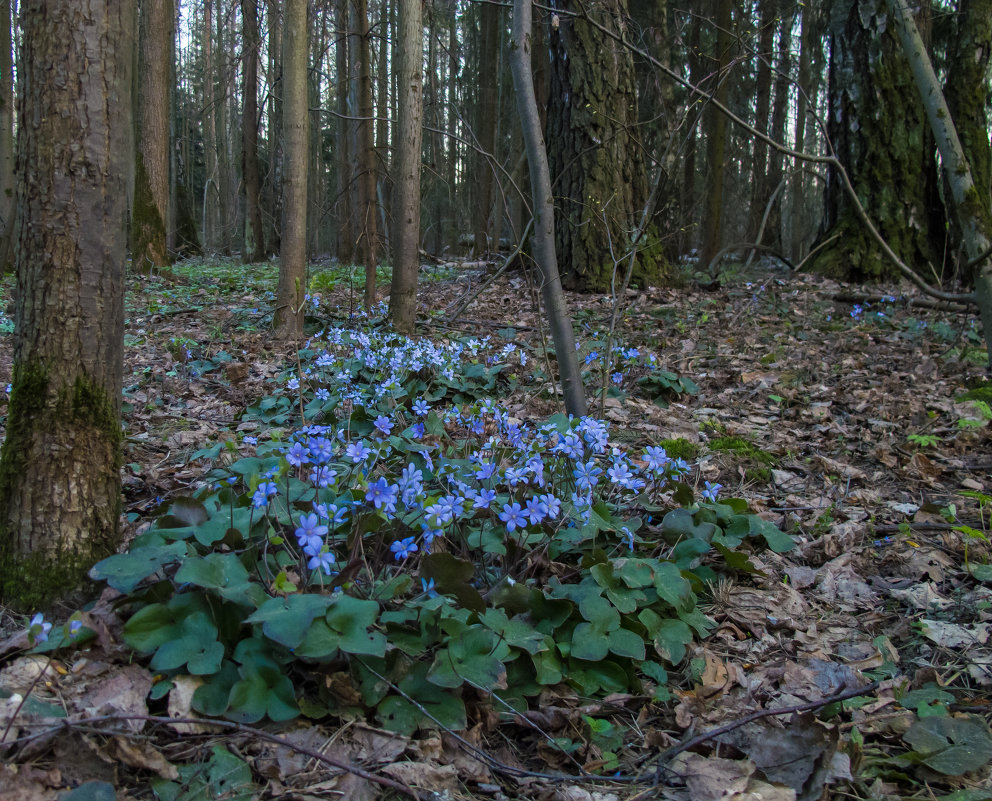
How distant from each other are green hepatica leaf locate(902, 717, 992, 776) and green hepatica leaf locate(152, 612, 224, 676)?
1677mm

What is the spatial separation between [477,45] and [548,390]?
1614 cm

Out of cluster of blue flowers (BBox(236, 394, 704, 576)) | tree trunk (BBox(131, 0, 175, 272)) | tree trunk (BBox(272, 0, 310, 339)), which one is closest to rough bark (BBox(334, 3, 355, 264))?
tree trunk (BBox(131, 0, 175, 272))

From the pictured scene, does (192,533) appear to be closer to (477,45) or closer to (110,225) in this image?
(110,225)

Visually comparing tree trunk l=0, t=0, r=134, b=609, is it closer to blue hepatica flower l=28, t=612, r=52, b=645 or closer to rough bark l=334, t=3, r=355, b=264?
blue hepatica flower l=28, t=612, r=52, b=645

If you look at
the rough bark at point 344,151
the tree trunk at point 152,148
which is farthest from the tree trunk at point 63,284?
the tree trunk at point 152,148

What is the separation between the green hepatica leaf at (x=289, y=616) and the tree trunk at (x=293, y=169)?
3.88 m

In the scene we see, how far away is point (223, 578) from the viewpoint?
178 cm

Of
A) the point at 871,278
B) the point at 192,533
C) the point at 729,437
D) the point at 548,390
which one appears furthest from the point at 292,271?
the point at 871,278

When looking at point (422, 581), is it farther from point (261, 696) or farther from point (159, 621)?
point (159, 621)

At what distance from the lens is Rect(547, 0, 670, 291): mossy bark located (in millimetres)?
7156

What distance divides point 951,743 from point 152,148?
11.8 metres

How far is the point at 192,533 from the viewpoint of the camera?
2.04 meters

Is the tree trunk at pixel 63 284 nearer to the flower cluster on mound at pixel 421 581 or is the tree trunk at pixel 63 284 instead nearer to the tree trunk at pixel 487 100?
the flower cluster on mound at pixel 421 581

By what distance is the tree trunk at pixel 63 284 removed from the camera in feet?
6.32
